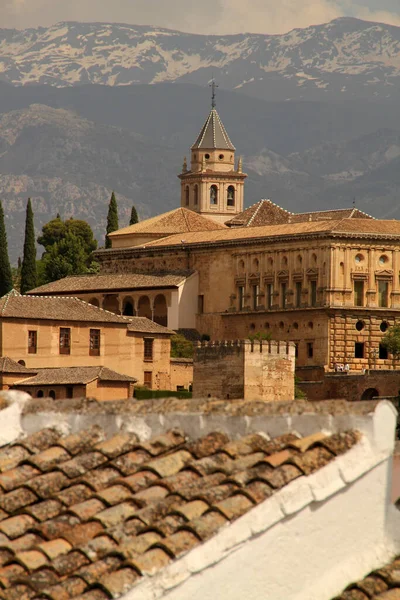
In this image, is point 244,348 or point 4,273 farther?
point 4,273

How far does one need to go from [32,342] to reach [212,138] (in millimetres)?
71444

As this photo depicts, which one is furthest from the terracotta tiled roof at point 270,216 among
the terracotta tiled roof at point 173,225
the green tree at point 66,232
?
the green tree at point 66,232

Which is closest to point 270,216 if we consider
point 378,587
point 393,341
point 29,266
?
point 29,266

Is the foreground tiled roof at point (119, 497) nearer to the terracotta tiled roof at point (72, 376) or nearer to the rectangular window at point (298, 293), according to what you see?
the terracotta tiled roof at point (72, 376)

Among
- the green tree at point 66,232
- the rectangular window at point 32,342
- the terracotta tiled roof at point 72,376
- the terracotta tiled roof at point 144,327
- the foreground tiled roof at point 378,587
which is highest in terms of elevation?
the green tree at point 66,232

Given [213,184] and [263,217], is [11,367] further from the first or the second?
[213,184]

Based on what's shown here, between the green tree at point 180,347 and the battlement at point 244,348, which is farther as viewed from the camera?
the green tree at point 180,347

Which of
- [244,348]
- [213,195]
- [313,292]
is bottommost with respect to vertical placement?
[244,348]

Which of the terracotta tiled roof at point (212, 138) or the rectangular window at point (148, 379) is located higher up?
the terracotta tiled roof at point (212, 138)

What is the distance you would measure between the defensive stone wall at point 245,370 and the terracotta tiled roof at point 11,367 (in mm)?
10288

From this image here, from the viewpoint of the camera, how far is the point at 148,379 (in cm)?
9044

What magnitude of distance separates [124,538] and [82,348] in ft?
252

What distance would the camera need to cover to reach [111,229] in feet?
434

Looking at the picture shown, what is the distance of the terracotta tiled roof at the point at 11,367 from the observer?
80.5 metres
